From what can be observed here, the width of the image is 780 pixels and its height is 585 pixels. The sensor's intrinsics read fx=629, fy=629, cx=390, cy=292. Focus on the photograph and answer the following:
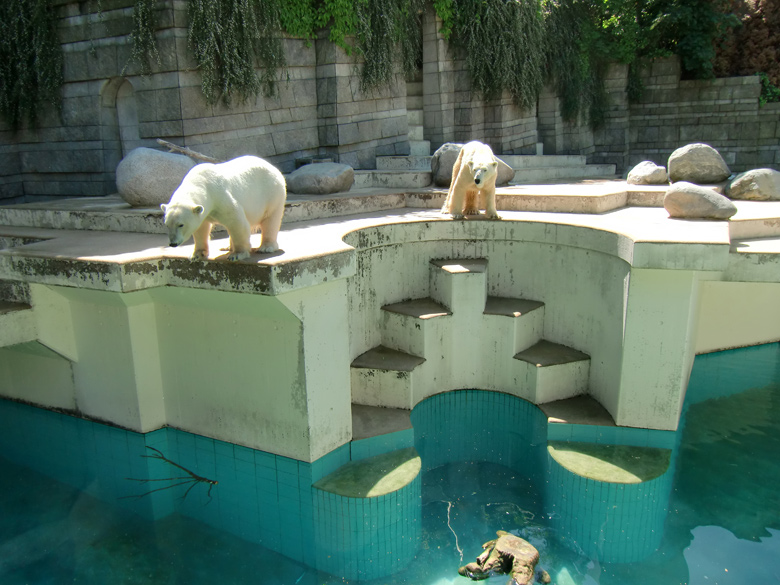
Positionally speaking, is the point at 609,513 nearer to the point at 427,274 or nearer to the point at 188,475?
the point at 427,274

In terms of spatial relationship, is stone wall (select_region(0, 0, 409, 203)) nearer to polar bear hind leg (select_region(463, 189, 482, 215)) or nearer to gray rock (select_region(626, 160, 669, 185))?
polar bear hind leg (select_region(463, 189, 482, 215))

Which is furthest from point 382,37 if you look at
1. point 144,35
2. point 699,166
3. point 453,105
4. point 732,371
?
point 732,371

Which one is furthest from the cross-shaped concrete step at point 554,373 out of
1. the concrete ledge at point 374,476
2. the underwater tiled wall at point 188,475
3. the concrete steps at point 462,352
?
the underwater tiled wall at point 188,475

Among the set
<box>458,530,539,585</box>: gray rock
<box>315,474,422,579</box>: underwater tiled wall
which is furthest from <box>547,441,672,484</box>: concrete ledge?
<box>315,474,422,579</box>: underwater tiled wall

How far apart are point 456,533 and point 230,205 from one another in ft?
9.00

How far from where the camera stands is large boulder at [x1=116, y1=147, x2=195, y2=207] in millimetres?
6250

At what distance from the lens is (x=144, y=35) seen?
7.34m

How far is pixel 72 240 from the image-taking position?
544 cm

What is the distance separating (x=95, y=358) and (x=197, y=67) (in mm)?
3964

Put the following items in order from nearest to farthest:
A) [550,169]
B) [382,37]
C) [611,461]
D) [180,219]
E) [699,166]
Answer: [180,219] < [611,461] < [699,166] < [382,37] < [550,169]

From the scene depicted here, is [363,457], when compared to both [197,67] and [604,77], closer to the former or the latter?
[197,67]

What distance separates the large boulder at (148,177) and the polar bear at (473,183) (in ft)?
9.21

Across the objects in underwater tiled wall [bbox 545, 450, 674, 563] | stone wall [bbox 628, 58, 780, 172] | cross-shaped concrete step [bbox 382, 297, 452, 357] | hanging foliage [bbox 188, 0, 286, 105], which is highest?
hanging foliage [bbox 188, 0, 286, 105]

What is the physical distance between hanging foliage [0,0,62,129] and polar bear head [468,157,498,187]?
5965 mm
